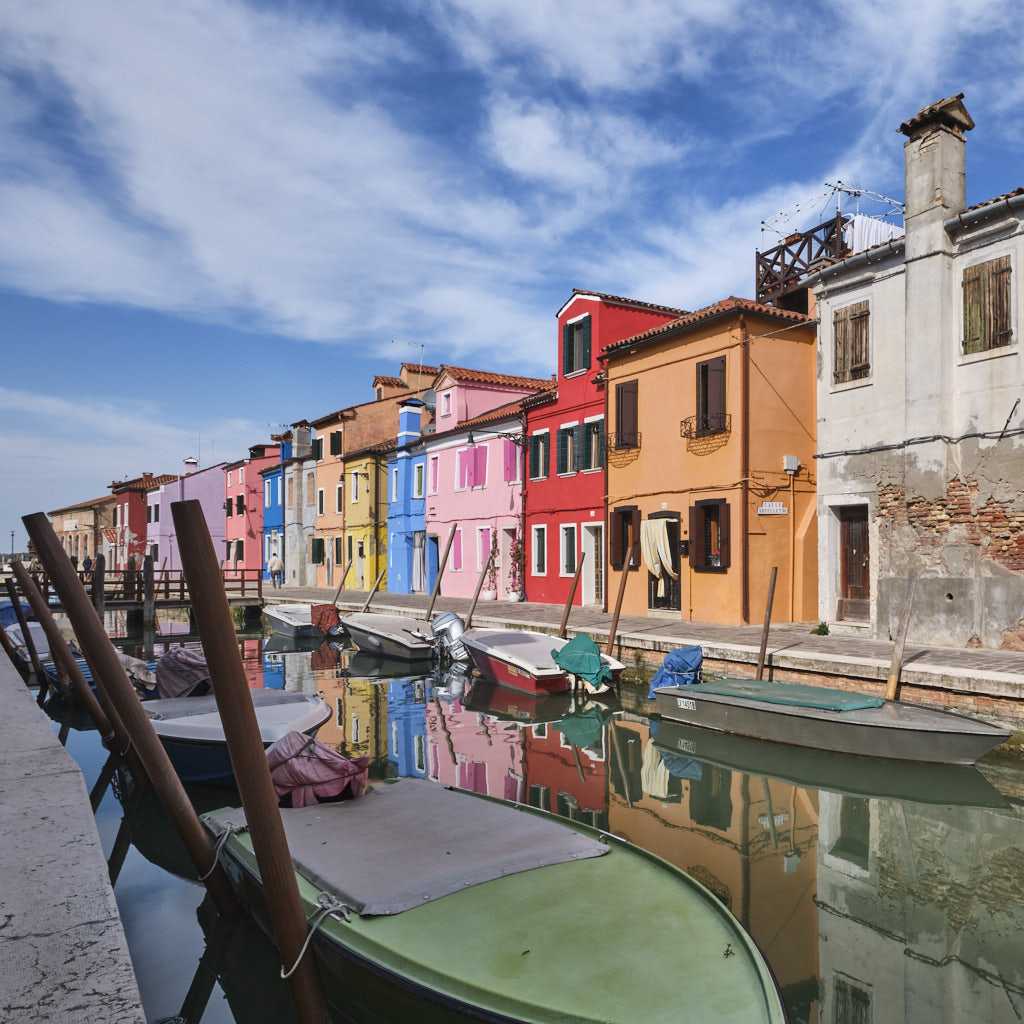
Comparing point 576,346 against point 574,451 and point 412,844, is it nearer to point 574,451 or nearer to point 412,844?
point 574,451

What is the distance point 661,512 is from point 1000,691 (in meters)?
11.0

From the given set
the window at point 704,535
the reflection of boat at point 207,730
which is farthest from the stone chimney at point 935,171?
the reflection of boat at point 207,730

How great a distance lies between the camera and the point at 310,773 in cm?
A: 637

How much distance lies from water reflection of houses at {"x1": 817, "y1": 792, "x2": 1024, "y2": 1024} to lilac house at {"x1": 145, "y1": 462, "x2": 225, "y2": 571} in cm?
4959

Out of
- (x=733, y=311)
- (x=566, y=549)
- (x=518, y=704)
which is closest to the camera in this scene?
(x=518, y=704)

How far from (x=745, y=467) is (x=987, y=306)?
582cm

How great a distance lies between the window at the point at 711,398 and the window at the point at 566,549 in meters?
6.32

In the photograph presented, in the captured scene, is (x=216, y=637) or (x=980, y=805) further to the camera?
(x=980, y=805)

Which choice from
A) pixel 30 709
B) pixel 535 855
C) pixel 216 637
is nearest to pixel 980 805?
pixel 535 855

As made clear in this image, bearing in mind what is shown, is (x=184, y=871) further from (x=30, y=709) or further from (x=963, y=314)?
(x=963, y=314)

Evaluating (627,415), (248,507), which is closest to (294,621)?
(627,415)

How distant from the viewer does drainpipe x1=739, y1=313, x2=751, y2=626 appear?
1855cm

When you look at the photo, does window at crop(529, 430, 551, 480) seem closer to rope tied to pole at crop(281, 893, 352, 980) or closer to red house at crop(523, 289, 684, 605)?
red house at crop(523, 289, 684, 605)

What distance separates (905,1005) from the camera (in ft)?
16.6
